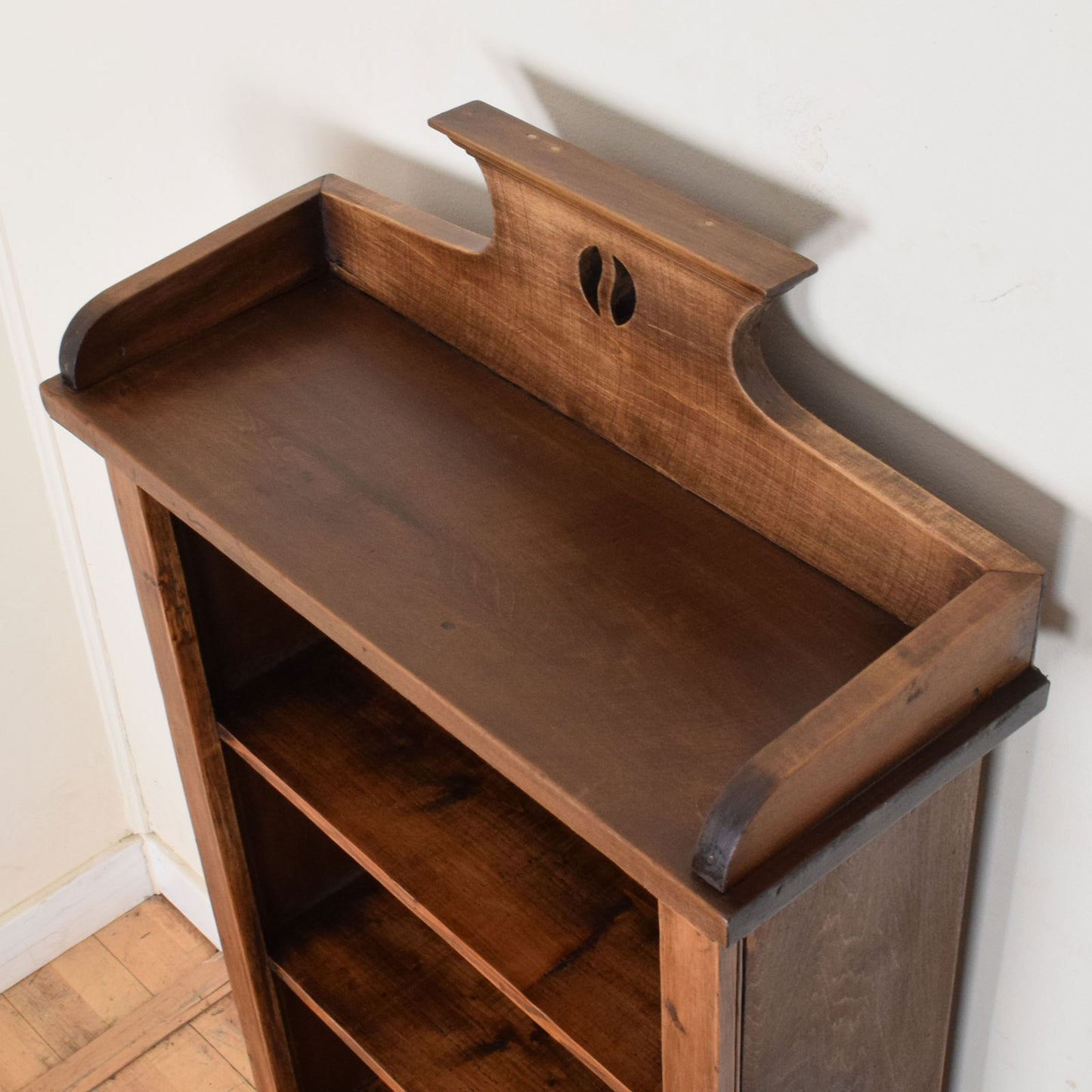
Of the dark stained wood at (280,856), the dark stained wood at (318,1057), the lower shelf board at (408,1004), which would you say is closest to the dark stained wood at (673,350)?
the dark stained wood at (280,856)

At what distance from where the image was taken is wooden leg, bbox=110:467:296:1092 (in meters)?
1.16

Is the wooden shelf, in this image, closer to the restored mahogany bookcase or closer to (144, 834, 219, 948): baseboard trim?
the restored mahogany bookcase

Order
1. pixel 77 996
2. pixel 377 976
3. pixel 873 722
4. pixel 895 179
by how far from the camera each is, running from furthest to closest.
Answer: pixel 77 996, pixel 377 976, pixel 895 179, pixel 873 722

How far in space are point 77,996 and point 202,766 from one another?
103 cm

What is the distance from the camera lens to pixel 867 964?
0.94 metres

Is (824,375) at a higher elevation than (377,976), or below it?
higher

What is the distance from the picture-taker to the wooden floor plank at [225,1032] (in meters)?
2.01

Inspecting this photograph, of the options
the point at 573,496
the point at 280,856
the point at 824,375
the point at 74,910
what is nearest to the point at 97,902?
the point at 74,910

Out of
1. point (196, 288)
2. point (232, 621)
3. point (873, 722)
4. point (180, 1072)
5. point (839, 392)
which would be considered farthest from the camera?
point (180, 1072)

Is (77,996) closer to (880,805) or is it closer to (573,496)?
(573,496)

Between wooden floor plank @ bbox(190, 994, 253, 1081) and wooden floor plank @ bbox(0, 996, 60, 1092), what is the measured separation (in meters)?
0.20

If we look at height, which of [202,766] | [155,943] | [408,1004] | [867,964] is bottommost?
[155,943]

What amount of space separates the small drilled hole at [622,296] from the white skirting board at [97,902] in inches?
57.2

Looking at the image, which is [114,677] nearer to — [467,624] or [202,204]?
[202,204]
